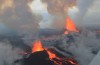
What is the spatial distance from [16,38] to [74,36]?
37226 mm

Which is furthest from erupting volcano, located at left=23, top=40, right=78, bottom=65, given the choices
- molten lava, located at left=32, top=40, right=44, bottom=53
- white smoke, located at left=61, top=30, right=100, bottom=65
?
molten lava, located at left=32, top=40, right=44, bottom=53

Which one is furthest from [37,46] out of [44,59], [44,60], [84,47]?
[84,47]

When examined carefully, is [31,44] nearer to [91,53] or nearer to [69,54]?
[69,54]

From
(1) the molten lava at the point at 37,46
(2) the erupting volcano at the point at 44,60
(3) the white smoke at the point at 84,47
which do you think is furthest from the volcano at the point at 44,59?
(1) the molten lava at the point at 37,46

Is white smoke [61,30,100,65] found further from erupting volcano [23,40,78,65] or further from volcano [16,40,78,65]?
erupting volcano [23,40,78,65]

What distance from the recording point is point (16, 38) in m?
150

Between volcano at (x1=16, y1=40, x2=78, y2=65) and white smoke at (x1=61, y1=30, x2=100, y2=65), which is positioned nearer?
volcano at (x1=16, y1=40, x2=78, y2=65)

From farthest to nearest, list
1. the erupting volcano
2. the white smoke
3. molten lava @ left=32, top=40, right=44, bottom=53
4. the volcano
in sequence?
molten lava @ left=32, top=40, right=44, bottom=53 < the white smoke < the volcano < the erupting volcano

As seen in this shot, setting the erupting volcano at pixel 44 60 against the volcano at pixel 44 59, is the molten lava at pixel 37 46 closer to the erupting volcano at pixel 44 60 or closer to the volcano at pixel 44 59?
the volcano at pixel 44 59

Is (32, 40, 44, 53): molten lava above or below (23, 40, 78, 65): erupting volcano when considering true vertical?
above

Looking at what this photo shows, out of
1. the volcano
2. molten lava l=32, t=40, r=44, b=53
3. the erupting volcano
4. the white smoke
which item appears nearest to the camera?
the erupting volcano

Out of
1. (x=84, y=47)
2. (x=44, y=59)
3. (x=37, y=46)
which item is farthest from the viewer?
(x=84, y=47)

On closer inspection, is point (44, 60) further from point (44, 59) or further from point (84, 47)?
point (84, 47)

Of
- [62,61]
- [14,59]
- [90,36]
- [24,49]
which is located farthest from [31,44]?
[90,36]
